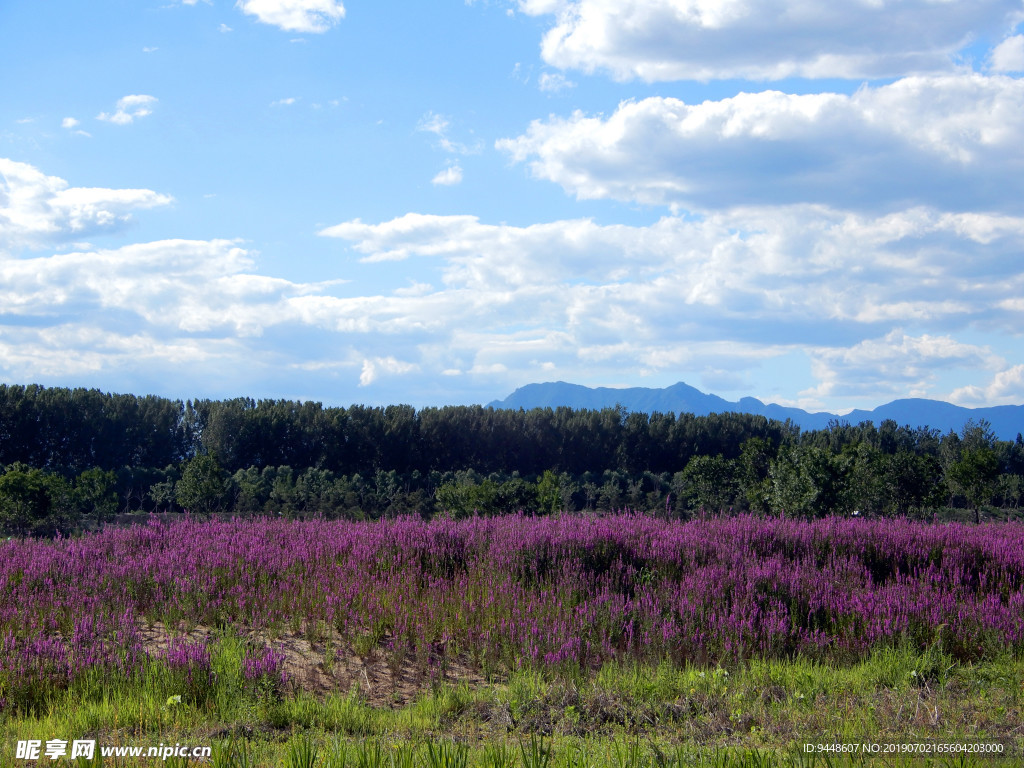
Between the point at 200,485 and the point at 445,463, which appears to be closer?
the point at 200,485

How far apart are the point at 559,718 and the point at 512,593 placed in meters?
2.16

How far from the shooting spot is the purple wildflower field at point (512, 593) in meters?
5.63

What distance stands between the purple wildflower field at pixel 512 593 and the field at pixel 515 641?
0.09ft

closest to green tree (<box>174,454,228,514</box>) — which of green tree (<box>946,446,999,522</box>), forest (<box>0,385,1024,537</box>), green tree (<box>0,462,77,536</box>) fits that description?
forest (<box>0,385,1024,537</box>)

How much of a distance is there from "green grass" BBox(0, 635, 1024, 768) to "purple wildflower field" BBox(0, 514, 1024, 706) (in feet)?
1.02

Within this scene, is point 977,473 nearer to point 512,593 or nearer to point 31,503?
point 512,593

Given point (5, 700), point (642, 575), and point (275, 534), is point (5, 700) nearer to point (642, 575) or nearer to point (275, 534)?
point (275, 534)

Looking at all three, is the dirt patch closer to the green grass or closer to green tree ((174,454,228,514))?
the green grass

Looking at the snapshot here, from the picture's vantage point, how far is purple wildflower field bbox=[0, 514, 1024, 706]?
563 cm

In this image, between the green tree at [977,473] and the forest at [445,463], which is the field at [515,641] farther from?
the green tree at [977,473]

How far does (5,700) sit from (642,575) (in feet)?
17.1

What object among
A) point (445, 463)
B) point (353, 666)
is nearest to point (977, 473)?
point (353, 666)

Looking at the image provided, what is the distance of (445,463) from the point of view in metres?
55.3

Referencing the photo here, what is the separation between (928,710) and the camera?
457cm
